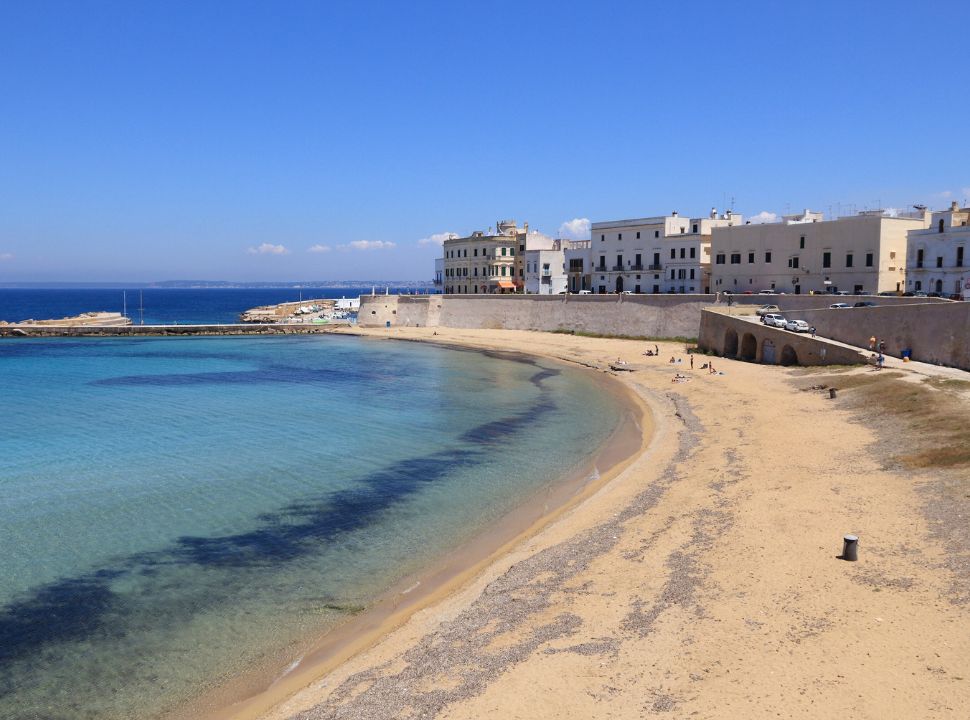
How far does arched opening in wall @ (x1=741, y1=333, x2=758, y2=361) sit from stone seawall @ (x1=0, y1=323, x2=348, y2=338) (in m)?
61.2

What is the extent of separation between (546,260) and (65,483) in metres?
72.0

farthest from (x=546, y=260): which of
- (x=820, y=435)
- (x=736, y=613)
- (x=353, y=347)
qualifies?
(x=736, y=613)

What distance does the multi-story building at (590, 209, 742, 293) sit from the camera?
7588 centimetres

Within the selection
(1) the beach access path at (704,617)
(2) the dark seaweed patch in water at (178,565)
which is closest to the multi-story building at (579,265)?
(2) the dark seaweed patch in water at (178,565)

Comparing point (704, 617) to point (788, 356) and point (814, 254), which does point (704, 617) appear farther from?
point (814, 254)

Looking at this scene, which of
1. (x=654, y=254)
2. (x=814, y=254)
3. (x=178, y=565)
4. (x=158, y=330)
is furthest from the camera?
(x=158, y=330)

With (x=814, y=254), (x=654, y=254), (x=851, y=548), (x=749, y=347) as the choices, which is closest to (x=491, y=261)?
(x=654, y=254)

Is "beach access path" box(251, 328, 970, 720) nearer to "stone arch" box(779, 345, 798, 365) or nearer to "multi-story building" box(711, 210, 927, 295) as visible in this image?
"stone arch" box(779, 345, 798, 365)

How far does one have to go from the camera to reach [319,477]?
26.8m

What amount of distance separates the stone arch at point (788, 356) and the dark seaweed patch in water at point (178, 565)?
94.8ft

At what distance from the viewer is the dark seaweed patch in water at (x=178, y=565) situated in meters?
15.0

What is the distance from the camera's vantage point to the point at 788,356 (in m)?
47.7

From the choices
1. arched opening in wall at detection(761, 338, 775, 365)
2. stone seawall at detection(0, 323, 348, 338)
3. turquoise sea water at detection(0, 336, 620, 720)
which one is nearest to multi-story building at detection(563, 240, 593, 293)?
stone seawall at detection(0, 323, 348, 338)

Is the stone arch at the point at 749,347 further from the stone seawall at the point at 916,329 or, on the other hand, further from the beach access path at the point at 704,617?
the beach access path at the point at 704,617
